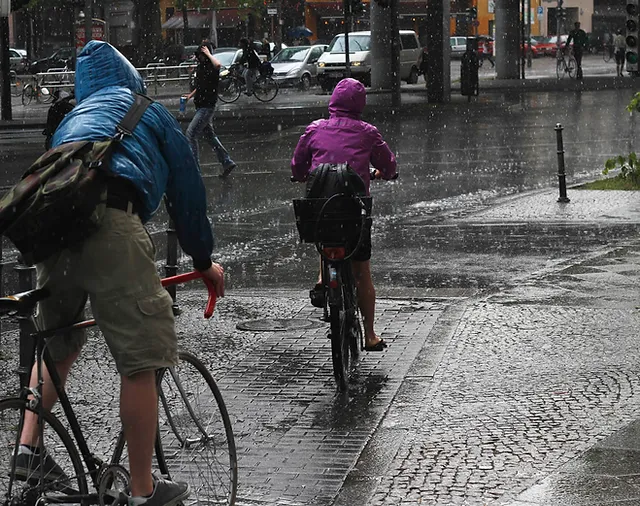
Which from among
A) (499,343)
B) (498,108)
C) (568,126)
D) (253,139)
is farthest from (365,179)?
(498,108)

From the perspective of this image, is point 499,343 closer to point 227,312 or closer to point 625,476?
point 227,312

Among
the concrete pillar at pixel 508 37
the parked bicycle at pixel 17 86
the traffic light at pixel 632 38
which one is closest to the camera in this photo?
the traffic light at pixel 632 38

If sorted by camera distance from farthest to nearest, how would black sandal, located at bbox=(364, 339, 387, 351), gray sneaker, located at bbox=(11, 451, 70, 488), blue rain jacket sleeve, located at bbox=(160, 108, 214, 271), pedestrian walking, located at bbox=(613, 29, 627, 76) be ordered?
1. pedestrian walking, located at bbox=(613, 29, 627, 76)
2. black sandal, located at bbox=(364, 339, 387, 351)
3. blue rain jacket sleeve, located at bbox=(160, 108, 214, 271)
4. gray sneaker, located at bbox=(11, 451, 70, 488)

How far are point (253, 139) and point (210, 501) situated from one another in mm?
21019

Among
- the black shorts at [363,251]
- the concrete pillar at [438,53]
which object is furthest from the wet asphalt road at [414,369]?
the concrete pillar at [438,53]

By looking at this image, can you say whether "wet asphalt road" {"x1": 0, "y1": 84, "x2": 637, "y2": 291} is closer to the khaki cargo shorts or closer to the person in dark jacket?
the person in dark jacket

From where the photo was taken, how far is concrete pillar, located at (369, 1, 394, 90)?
139ft

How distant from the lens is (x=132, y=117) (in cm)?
420

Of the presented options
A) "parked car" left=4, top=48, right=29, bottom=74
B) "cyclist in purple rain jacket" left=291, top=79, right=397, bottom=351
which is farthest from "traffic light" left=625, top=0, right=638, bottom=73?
"parked car" left=4, top=48, right=29, bottom=74

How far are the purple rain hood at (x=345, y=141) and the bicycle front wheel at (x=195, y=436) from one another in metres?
2.84

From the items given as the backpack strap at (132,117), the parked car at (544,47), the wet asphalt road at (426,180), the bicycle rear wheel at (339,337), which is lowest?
the parked car at (544,47)

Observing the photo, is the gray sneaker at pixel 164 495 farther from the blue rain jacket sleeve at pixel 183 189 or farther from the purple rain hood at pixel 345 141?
the purple rain hood at pixel 345 141

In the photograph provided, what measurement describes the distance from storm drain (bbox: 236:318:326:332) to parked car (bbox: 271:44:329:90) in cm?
3920

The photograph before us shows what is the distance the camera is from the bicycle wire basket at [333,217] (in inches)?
272
